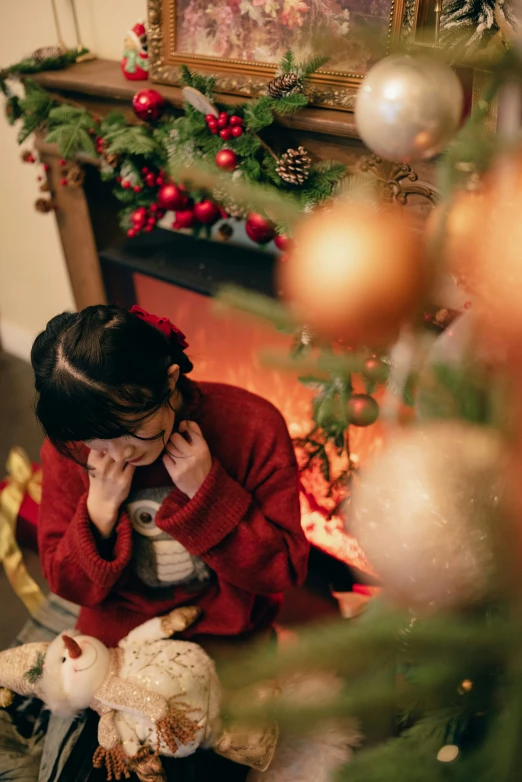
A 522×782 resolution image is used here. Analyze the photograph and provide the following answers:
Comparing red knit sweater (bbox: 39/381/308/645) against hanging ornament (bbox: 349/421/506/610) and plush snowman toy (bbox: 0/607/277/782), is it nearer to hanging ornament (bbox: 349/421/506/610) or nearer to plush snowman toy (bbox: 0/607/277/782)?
plush snowman toy (bbox: 0/607/277/782)

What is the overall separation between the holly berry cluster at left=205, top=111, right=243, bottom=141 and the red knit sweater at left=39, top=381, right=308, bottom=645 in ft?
1.43

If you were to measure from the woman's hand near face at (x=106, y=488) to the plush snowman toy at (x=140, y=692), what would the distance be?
0.58 feet

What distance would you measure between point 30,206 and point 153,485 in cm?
126

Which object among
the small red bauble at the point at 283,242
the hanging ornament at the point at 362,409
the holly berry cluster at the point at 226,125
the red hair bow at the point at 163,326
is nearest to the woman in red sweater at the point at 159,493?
the red hair bow at the point at 163,326

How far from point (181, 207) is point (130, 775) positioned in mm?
979

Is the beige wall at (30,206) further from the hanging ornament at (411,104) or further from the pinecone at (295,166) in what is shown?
the hanging ornament at (411,104)

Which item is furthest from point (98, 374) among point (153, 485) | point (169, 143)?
point (169, 143)

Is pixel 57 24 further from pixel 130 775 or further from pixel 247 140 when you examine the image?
pixel 130 775

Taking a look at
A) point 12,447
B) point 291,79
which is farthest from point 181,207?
point 12,447

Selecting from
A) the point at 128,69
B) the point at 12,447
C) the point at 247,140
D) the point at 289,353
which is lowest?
the point at 12,447

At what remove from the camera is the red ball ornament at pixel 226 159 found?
3.22 feet

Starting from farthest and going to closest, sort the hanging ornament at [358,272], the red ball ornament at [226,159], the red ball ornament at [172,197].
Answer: the red ball ornament at [172,197]
the red ball ornament at [226,159]
the hanging ornament at [358,272]

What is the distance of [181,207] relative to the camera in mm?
1169

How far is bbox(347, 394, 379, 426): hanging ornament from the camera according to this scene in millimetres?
864
